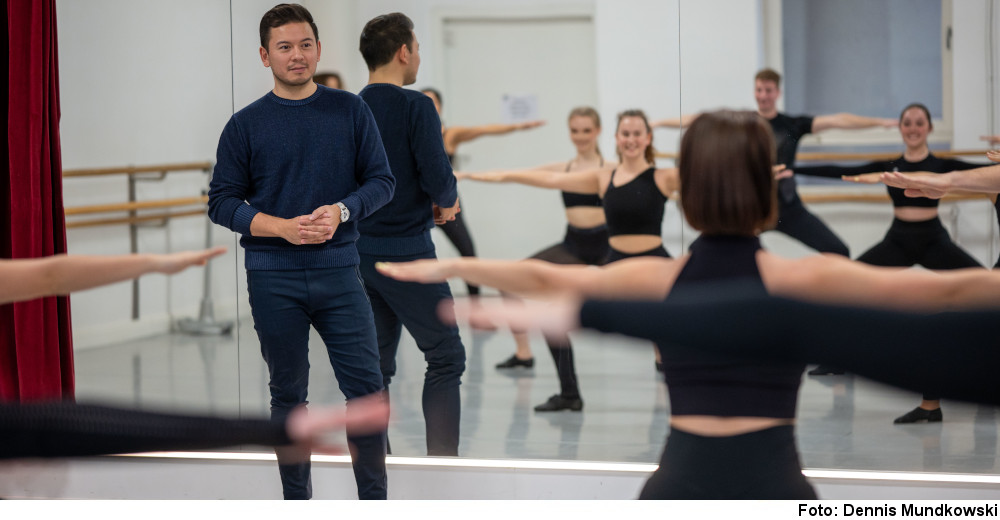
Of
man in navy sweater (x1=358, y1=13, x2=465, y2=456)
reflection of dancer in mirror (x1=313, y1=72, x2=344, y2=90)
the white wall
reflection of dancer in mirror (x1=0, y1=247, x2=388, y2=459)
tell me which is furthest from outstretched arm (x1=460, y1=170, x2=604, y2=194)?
reflection of dancer in mirror (x1=0, y1=247, x2=388, y2=459)

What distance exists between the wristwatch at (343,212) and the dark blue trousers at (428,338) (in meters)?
0.54

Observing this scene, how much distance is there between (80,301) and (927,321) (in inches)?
189

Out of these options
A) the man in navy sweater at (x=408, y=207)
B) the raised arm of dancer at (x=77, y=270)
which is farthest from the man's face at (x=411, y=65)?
the raised arm of dancer at (x=77, y=270)

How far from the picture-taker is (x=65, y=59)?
4.00 m

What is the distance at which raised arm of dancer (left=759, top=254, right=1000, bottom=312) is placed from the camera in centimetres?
134

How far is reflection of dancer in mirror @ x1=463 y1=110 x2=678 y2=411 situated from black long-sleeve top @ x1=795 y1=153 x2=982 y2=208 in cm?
61

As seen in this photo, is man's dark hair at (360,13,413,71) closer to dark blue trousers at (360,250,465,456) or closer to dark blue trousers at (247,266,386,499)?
dark blue trousers at (360,250,465,456)

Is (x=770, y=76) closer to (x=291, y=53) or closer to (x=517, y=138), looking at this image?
(x=517, y=138)

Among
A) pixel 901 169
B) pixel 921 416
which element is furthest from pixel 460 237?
pixel 921 416

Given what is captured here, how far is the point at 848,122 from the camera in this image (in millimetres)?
3809

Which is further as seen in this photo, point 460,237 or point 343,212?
point 460,237

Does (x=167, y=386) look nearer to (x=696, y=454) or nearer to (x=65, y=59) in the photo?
(x=65, y=59)

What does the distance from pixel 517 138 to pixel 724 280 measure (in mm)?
3320
